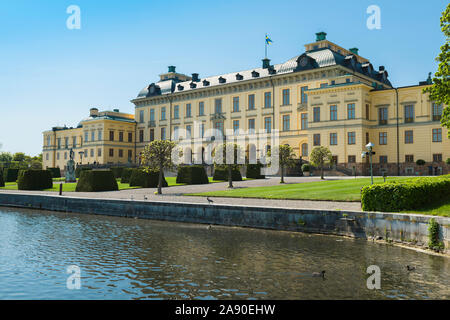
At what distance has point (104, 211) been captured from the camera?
22.5 metres

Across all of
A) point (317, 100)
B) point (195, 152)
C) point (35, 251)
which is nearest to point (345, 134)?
point (317, 100)

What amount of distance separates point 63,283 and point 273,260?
5561 mm

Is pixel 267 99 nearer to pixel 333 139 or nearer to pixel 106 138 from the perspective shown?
pixel 333 139

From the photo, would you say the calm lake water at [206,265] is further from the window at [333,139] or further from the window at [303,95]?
the window at [303,95]

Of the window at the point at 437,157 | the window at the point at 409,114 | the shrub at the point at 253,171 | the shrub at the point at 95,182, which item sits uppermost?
the window at the point at 409,114

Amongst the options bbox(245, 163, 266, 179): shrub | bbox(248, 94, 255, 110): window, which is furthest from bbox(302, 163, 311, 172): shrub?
bbox(248, 94, 255, 110): window

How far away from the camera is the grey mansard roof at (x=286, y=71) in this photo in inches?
1912

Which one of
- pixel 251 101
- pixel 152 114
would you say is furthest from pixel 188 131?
pixel 251 101

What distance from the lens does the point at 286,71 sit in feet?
170

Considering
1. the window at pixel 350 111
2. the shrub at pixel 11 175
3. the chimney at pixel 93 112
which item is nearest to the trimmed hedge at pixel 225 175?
the window at pixel 350 111

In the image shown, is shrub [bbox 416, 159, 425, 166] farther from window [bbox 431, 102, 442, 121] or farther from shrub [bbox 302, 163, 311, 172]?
shrub [bbox 302, 163, 311, 172]

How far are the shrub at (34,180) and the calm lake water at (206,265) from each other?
800 inches

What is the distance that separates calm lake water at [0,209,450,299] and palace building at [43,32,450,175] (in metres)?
32.0
